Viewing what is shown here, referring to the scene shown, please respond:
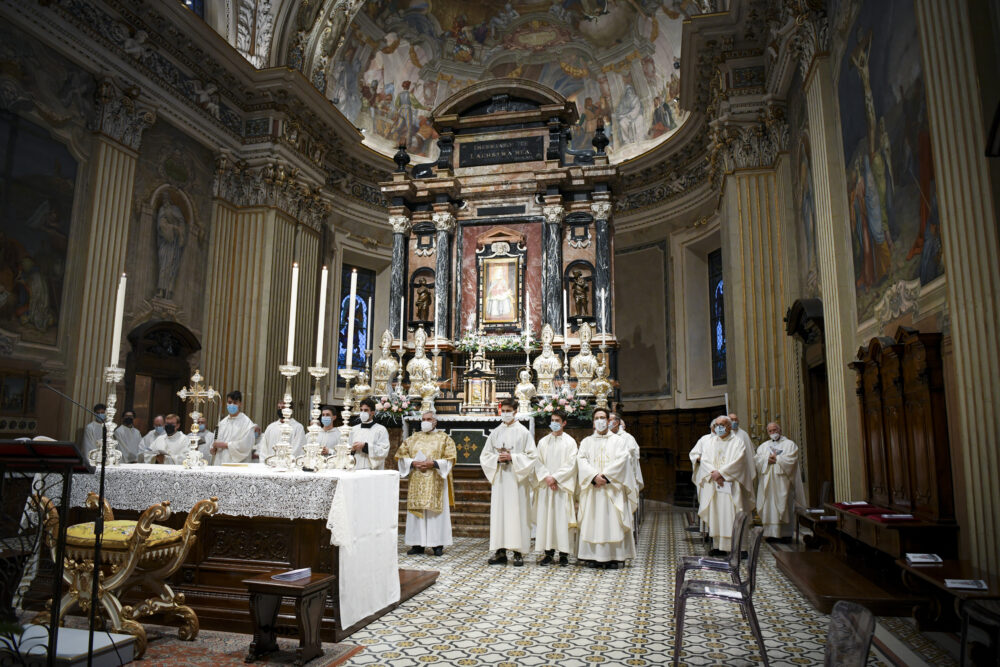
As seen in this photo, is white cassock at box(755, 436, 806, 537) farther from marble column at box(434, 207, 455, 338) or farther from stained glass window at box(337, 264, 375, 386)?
stained glass window at box(337, 264, 375, 386)

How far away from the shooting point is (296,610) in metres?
4.39

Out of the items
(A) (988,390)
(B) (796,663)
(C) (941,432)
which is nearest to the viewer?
(B) (796,663)

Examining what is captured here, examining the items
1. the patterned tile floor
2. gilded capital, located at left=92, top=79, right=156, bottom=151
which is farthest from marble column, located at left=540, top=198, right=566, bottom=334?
gilded capital, located at left=92, top=79, right=156, bottom=151

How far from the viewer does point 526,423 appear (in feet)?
39.3

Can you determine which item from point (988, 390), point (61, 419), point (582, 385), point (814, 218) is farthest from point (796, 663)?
point (61, 419)

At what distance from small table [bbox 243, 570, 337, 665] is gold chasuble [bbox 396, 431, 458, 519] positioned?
12.5 feet

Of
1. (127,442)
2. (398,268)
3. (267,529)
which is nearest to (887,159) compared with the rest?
(267,529)

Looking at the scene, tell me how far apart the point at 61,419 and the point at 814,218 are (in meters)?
11.4

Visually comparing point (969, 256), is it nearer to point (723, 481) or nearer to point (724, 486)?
point (723, 481)

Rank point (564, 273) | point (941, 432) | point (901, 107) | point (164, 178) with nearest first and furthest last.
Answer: point (941, 432)
point (901, 107)
point (164, 178)
point (564, 273)

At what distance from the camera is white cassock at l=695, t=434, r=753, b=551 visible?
351 inches

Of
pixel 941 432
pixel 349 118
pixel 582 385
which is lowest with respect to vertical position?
pixel 941 432

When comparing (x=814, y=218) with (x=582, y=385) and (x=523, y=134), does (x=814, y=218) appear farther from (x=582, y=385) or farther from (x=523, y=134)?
(x=523, y=134)

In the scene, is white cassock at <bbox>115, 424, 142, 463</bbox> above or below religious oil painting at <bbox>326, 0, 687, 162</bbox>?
below
